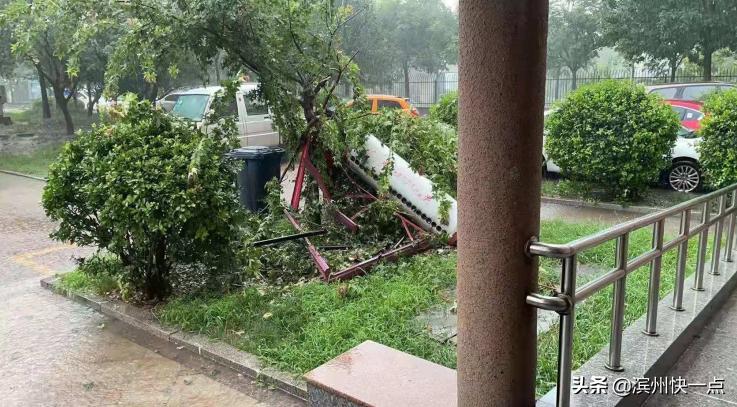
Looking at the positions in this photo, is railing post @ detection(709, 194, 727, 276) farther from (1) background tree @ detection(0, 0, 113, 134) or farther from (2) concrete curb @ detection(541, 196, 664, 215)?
(1) background tree @ detection(0, 0, 113, 134)

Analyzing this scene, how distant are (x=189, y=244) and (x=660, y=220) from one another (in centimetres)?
354

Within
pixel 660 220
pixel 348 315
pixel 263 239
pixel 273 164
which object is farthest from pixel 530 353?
pixel 273 164

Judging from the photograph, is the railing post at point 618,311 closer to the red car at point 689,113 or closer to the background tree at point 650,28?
the red car at point 689,113

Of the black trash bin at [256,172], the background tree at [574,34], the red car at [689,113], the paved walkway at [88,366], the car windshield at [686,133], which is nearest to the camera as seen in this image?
the paved walkway at [88,366]

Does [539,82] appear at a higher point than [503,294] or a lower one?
higher

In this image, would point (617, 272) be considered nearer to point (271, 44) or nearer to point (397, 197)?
point (397, 197)

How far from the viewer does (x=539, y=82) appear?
204 centimetres

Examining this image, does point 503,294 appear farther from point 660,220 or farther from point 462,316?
point 660,220

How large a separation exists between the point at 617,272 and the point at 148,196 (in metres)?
3.30

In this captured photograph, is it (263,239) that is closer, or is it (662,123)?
(263,239)

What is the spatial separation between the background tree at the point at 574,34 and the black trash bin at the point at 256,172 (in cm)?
1880

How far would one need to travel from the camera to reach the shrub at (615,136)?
334 inches

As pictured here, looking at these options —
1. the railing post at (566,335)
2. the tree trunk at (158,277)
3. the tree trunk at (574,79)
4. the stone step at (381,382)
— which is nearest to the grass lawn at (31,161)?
the tree trunk at (158,277)

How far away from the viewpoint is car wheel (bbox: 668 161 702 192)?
930cm
